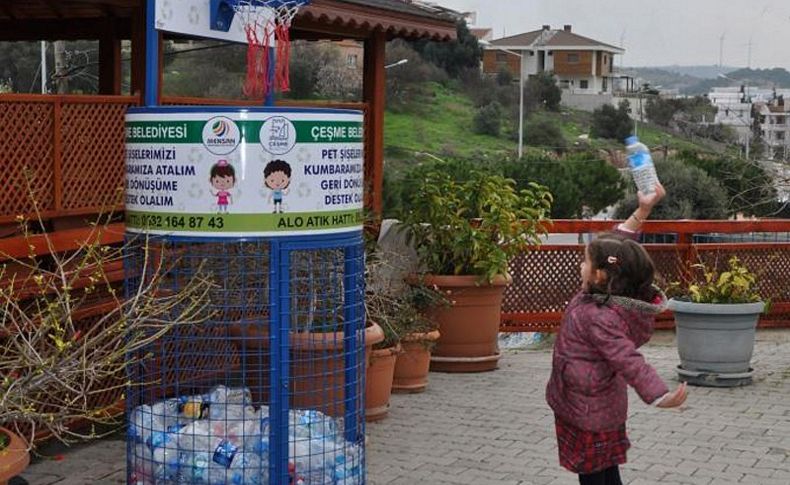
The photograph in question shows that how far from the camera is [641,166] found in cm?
512

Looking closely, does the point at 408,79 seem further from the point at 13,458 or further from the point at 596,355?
the point at 13,458

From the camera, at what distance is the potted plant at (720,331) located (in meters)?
9.20

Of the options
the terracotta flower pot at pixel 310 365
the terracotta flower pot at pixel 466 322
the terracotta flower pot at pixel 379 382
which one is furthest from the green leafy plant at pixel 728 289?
the terracotta flower pot at pixel 310 365

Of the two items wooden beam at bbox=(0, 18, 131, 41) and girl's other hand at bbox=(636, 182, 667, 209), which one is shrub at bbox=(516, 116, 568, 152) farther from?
girl's other hand at bbox=(636, 182, 667, 209)

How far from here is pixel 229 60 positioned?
164 ft

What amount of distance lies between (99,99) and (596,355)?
145 inches

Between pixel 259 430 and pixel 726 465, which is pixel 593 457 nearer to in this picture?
pixel 259 430

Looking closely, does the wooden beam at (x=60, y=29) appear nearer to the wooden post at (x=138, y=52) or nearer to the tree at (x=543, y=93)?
the wooden post at (x=138, y=52)

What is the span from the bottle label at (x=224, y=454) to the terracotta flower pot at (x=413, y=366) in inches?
140

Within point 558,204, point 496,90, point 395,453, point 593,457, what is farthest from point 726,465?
point 496,90

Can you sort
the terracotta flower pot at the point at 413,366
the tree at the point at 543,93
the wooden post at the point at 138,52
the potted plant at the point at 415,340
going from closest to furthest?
the wooden post at the point at 138,52 < the potted plant at the point at 415,340 < the terracotta flower pot at the point at 413,366 < the tree at the point at 543,93

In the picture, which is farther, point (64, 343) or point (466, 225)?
point (466, 225)

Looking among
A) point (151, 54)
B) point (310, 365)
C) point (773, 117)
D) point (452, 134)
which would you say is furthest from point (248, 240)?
point (452, 134)

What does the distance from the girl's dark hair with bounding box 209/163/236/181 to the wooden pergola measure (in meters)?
1.67
